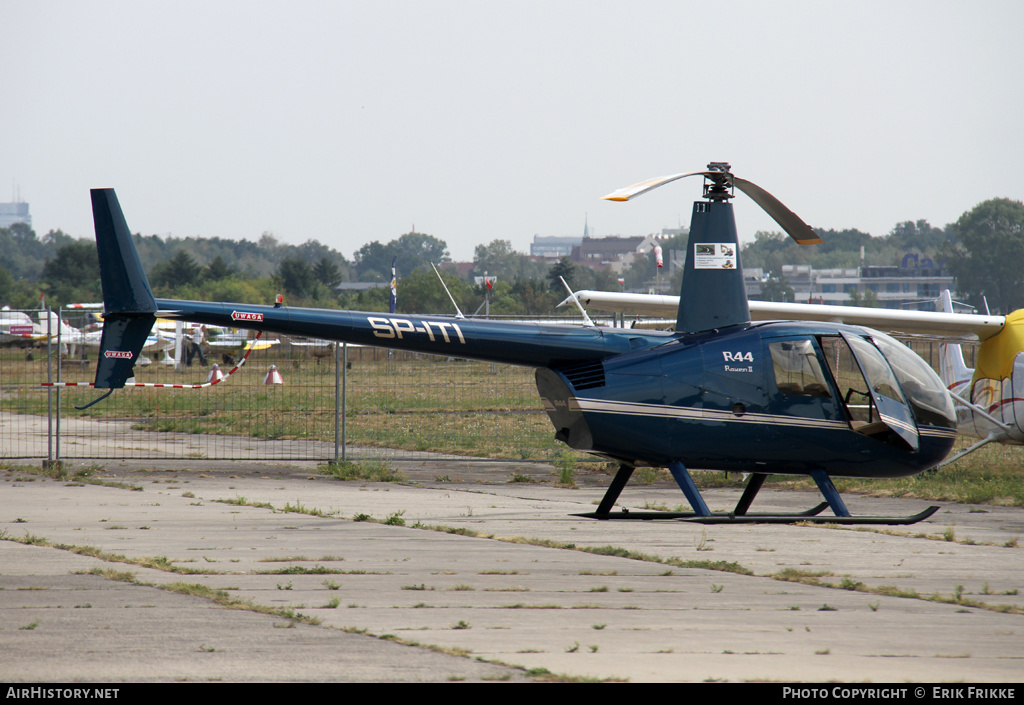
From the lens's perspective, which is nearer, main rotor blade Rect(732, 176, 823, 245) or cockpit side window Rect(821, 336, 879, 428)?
cockpit side window Rect(821, 336, 879, 428)

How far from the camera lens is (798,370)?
9.11m

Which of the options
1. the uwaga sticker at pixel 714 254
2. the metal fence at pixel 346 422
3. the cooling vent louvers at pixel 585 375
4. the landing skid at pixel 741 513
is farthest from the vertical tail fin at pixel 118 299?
the metal fence at pixel 346 422

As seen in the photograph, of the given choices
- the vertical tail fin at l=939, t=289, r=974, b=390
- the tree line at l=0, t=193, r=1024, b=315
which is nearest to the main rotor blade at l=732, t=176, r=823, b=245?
the vertical tail fin at l=939, t=289, r=974, b=390

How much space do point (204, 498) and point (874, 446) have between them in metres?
7.88

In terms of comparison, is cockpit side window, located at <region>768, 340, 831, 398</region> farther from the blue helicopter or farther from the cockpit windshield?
the cockpit windshield

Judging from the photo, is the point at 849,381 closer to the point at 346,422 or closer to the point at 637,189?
the point at 637,189

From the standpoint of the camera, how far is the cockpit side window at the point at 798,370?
9086 millimetres

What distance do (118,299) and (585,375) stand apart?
4.51m

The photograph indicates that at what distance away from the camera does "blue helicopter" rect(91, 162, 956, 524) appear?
29.8 feet

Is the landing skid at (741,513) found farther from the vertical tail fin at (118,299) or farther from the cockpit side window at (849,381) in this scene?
the vertical tail fin at (118,299)

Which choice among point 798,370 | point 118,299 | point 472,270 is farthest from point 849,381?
point 472,270

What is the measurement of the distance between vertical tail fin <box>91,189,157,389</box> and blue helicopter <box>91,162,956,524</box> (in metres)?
0.01
